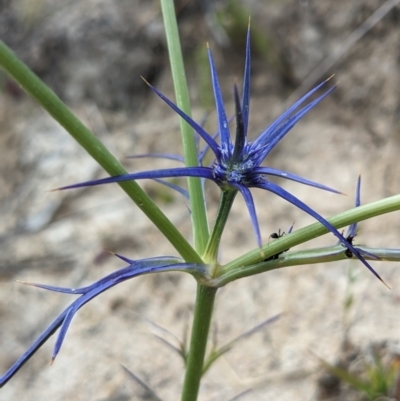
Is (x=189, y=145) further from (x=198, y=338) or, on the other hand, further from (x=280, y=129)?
(x=198, y=338)

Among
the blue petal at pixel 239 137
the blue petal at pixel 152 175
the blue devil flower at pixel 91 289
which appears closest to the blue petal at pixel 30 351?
the blue devil flower at pixel 91 289

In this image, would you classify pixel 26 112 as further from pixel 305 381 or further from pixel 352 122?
pixel 305 381

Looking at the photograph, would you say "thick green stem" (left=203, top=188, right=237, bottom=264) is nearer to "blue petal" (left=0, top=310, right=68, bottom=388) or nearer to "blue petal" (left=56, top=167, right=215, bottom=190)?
"blue petal" (left=56, top=167, right=215, bottom=190)

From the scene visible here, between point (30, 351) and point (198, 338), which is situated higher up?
point (198, 338)

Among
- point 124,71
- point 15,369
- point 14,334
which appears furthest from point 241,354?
point 124,71

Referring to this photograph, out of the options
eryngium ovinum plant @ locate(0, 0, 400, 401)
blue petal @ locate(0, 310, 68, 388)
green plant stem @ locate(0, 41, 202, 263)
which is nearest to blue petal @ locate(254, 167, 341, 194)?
eryngium ovinum plant @ locate(0, 0, 400, 401)

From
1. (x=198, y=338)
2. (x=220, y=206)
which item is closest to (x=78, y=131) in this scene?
(x=220, y=206)

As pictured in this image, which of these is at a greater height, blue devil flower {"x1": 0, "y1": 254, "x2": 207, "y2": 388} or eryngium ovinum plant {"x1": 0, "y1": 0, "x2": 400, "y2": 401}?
eryngium ovinum plant {"x1": 0, "y1": 0, "x2": 400, "y2": 401}
